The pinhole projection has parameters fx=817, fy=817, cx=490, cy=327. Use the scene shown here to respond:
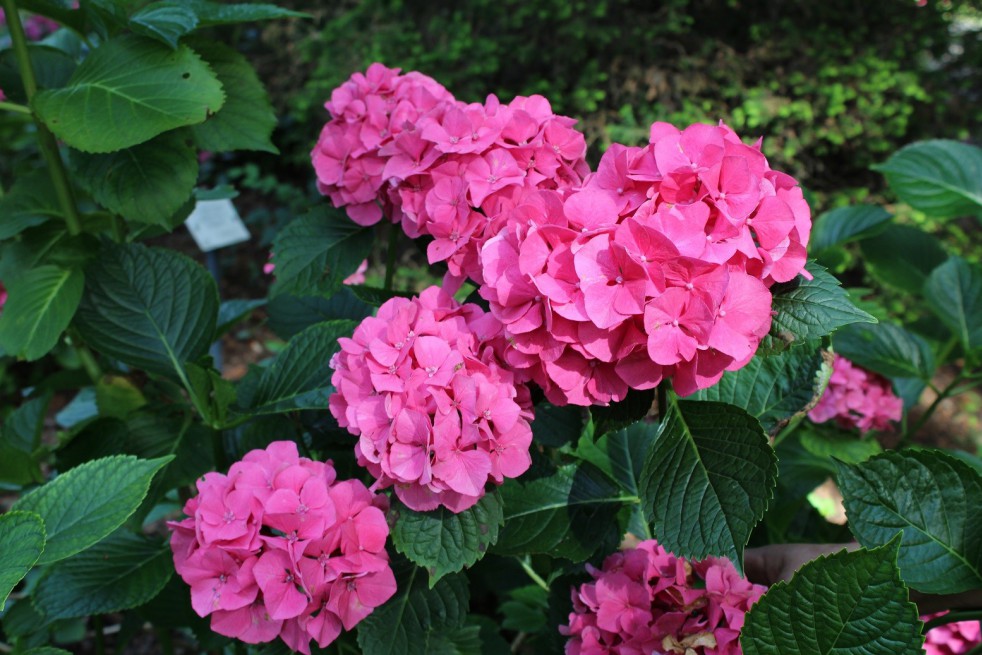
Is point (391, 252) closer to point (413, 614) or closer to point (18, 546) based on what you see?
point (413, 614)

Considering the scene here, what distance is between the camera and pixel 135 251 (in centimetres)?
132

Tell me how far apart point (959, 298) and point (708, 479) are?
1185 mm

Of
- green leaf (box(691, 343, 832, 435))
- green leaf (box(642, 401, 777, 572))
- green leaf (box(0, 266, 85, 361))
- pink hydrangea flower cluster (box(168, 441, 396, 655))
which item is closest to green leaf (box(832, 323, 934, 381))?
green leaf (box(691, 343, 832, 435))

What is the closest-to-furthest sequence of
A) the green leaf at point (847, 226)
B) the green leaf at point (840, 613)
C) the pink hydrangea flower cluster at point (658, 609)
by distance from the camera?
the green leaf at point (840, 613), the pink hydrangea flower cluster at point (658, 609), the green leaf at point (847, 226)

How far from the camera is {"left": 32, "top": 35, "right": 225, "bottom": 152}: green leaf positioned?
111cm

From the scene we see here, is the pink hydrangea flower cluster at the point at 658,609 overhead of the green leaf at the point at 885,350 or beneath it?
overhead

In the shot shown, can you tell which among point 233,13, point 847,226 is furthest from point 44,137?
point 847,226

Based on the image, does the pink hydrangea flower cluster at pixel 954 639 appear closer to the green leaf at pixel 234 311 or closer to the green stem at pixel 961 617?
the green stem at pixel 961 617

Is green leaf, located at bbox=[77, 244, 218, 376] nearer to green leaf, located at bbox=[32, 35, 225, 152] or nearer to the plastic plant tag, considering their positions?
green leaf, located at bbox=[32, 35, 225, 152]

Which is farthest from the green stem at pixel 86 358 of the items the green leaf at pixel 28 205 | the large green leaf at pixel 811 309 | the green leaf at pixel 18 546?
the large green leaf at pixel 811 309

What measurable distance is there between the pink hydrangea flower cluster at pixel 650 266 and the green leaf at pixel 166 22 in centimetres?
63

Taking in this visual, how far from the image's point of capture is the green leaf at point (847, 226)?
1.83 metres

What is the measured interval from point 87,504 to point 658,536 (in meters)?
0.62

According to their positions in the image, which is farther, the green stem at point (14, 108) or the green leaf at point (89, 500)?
the green stem at point (14, 108)
